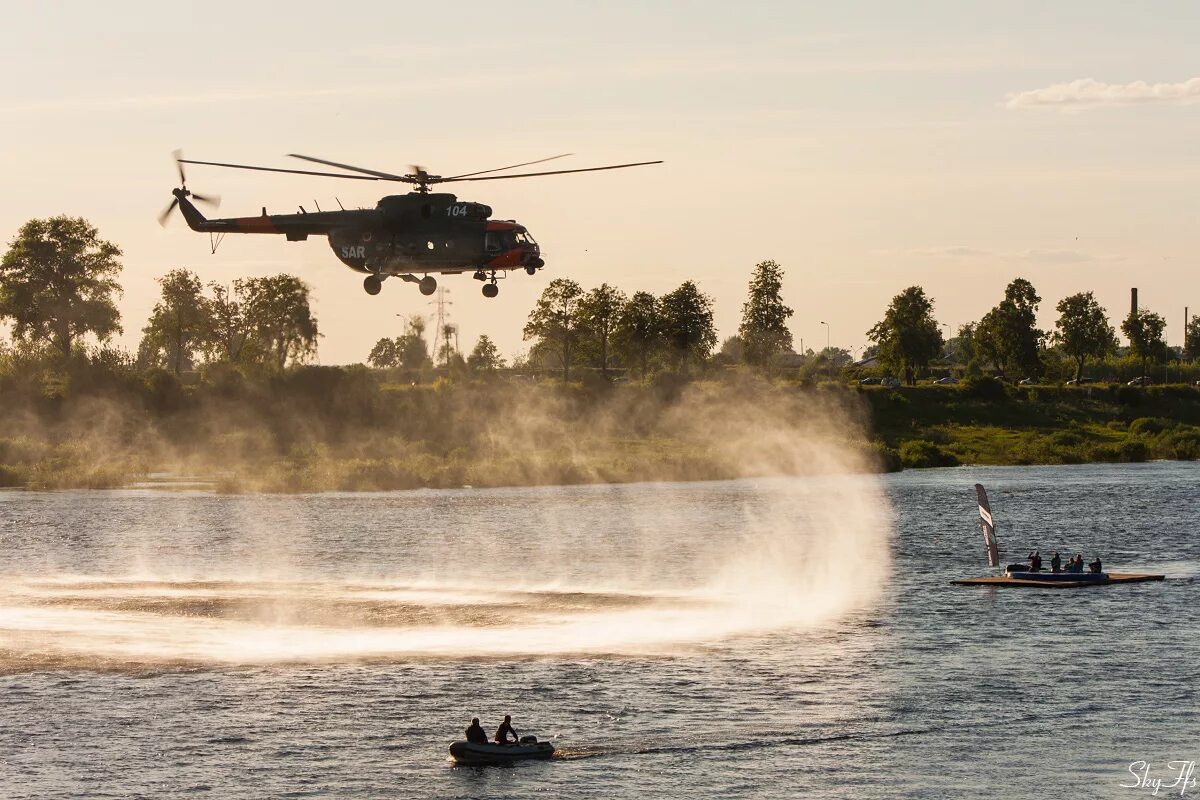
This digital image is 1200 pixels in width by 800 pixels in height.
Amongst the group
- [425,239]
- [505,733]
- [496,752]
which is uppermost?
[425,239]

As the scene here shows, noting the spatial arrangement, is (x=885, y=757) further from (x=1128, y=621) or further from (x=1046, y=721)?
(x=1128, y=621)

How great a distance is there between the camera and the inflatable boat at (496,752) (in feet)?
217

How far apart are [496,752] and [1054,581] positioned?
5487 cm

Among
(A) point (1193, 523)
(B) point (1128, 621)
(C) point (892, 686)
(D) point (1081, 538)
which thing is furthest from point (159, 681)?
(A) point (1193, 523)

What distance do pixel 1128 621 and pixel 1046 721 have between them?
2506 centimetres

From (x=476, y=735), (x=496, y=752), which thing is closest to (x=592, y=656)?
(x=496, y=752)

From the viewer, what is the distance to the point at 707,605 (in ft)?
353

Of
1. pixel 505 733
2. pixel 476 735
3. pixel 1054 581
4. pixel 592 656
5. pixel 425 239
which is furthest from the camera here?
pixel 1054 581

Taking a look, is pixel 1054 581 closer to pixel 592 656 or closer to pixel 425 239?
pixel 592 656

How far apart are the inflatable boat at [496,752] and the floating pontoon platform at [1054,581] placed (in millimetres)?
50538

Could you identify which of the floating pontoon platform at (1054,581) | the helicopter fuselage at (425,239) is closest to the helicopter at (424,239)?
the helicopter fuselage at (425,239)

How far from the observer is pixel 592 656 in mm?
88125

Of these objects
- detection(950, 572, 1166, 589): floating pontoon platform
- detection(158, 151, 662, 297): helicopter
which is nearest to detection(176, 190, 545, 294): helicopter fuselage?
detection(158, 151, 662, 297): helicopter

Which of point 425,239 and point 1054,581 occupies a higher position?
point 425,239
